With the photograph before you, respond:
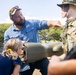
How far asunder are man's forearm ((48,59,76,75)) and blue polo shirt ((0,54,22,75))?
2.82m

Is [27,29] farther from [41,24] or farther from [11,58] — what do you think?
[11,58]

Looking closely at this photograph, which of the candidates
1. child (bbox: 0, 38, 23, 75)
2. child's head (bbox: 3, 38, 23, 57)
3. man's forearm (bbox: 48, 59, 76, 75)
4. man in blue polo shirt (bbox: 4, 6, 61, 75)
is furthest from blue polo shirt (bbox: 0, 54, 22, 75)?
man's forearm (bbox: 48, 59, 76, 75)

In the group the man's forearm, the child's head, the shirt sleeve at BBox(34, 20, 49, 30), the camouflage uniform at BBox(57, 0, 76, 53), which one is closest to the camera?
the man's forearm

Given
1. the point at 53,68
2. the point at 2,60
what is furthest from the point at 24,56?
the point at 53,68

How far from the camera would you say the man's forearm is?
2.98ft

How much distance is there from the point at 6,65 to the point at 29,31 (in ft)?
3.96

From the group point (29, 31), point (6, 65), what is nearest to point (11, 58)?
point (6, 65)

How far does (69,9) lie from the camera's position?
2865 mm

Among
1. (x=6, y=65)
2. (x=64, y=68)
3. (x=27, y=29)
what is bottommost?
(x=6, y=65)

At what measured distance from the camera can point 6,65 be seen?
3.81 m

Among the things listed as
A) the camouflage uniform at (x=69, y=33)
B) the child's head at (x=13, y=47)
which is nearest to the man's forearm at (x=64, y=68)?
the camouflage uniform at (x=69, y=33)

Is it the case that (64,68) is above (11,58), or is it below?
above

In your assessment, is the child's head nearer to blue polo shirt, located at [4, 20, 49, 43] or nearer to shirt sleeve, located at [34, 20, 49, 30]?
blue polo shirt, located at [4, 20, 49, 43]

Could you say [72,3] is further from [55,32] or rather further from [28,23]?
[55,32]
